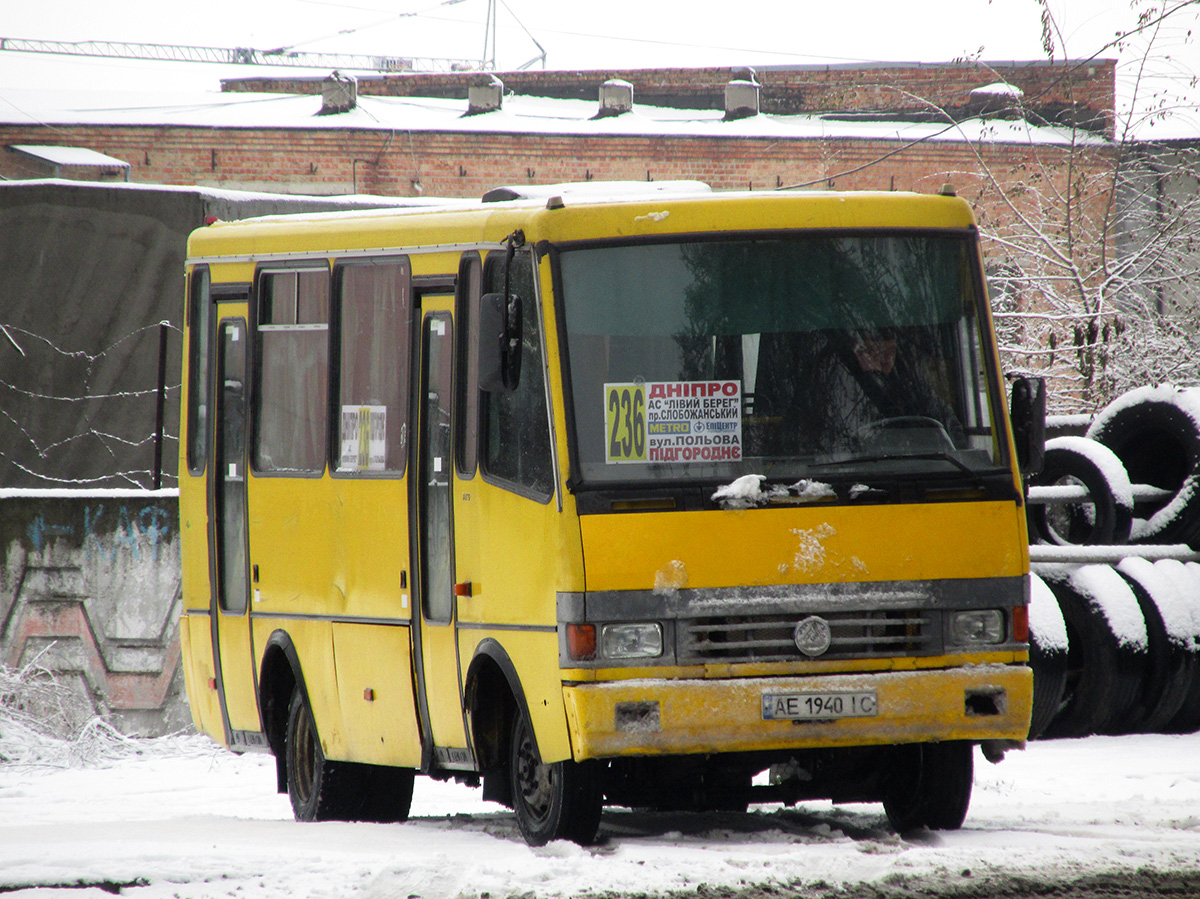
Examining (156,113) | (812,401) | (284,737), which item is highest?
(156,113)

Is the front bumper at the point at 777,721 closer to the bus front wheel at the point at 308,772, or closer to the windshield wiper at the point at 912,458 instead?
the windshield wiper at the point at 912,458

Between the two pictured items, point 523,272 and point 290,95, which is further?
point 290,95

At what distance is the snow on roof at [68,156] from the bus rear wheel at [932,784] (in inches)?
1423

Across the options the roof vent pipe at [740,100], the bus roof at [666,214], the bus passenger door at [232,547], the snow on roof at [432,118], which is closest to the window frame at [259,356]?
the bus passenger door at [232,547]

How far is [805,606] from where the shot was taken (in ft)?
23.3

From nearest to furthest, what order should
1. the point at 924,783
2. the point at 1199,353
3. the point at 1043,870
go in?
the point at 1043,870
the point at 924,783
the point at 1199,353

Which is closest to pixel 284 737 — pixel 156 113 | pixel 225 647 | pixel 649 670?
pixel 225 647

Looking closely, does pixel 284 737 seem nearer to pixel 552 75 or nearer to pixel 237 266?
pixel 237 266

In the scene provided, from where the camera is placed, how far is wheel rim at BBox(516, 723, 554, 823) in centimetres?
748

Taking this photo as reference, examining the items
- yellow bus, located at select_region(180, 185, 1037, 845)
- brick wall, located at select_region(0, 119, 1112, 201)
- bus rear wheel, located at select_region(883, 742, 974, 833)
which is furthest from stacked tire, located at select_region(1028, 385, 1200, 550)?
brick wall, located at select_region(0, 119, 1112, 201)

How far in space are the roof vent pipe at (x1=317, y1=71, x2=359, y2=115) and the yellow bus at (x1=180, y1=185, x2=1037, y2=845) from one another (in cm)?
4028

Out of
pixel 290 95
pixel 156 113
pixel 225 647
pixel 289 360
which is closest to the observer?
pixel 289 360

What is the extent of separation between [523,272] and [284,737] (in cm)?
371

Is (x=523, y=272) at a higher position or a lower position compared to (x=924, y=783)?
higher
